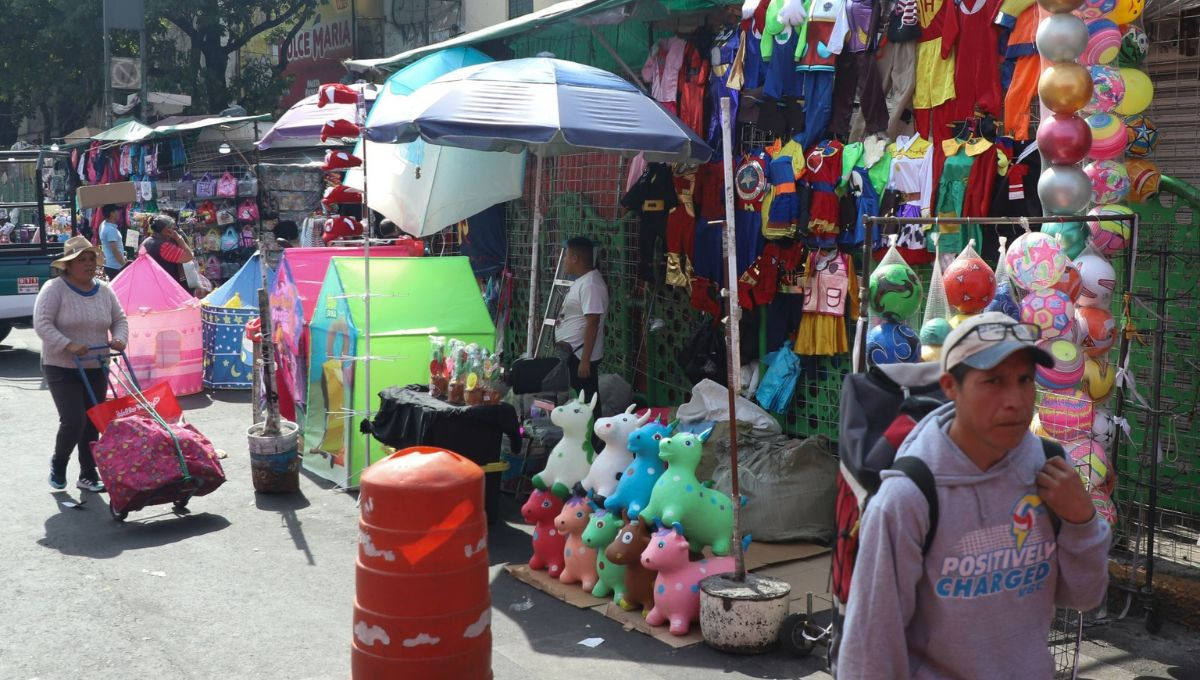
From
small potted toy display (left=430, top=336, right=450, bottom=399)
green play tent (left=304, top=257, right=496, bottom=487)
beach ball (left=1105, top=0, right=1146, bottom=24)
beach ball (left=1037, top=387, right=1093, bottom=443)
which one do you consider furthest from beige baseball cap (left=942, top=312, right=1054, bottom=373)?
green play tent (left=304, top=257, right=496, bottom=487)

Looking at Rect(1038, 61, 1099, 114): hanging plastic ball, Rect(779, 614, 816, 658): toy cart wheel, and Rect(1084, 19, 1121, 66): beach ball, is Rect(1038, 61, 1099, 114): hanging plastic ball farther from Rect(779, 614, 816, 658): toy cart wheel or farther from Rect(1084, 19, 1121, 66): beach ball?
Rect(779, 614, 816, 658): toy cart wheel

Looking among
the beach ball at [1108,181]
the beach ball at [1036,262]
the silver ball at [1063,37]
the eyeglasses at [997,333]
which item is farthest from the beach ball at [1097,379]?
the eyeglasses at [997,333]

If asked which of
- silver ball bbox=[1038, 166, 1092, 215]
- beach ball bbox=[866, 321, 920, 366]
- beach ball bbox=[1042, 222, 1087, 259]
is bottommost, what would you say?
beach ball bbox=[866, 321, 920, 366]

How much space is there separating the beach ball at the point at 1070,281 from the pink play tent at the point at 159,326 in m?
10.0

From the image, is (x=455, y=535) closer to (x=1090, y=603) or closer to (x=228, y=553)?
(x=1090, y=603)

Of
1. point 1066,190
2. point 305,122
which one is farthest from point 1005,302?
point 305,122

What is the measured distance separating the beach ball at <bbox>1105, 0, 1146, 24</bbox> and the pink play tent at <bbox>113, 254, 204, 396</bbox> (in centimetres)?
1010

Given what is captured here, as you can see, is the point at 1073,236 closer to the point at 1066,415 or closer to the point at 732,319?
the point at 1066,415

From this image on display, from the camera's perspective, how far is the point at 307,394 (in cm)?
942

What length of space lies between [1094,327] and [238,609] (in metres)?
4.83

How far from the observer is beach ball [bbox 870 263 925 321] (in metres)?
4.90

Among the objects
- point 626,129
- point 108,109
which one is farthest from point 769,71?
point 108,109

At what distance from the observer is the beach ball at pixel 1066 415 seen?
5332 millimetres

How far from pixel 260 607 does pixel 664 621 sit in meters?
2.30
